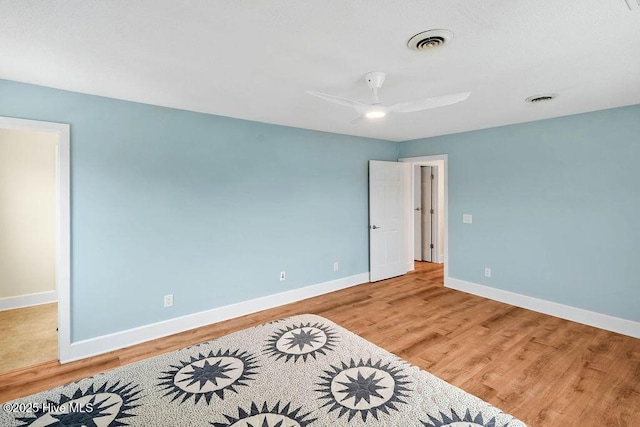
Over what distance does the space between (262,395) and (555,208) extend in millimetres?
3808

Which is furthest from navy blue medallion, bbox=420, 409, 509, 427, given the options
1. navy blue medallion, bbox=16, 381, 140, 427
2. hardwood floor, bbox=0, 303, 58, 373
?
hardwood floor, bbox=0, 303, 58, 373

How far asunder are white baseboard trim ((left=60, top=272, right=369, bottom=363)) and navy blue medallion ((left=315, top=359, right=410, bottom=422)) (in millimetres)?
1911

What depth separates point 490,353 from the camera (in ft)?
9.02

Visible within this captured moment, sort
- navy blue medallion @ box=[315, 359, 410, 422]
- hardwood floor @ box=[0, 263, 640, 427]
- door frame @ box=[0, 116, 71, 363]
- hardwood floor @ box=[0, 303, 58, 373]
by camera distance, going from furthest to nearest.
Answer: hardwood floor @ box=[0, 303, 58, 373], door frame @ box=[0, 116, 71, 363], hardwood floor @ box=[0, 263, 640, 427], navy blue medallion @ box=[315, 359, 410, 422]

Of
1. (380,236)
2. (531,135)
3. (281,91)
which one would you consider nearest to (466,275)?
(380,236)

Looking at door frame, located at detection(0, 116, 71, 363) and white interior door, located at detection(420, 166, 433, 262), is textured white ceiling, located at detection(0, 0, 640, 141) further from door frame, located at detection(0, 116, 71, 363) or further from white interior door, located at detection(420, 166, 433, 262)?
white interior door, located at detection(420, 166, 433, 262)

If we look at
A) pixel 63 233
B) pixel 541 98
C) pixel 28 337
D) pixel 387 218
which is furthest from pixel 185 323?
pixel 541 98

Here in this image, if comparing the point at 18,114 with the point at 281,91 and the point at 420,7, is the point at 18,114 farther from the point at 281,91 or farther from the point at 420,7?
the point at 420,7

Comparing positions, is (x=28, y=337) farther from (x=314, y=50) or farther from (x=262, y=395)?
(x=314, y=50)

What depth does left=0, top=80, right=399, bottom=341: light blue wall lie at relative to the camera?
2691 millimetres

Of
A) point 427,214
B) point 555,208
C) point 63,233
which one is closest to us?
point 63,233

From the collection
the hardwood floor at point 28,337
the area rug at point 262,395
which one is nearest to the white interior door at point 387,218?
the area rug at point 262,395

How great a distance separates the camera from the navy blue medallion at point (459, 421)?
152cm

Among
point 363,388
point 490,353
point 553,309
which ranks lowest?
point 490,353
